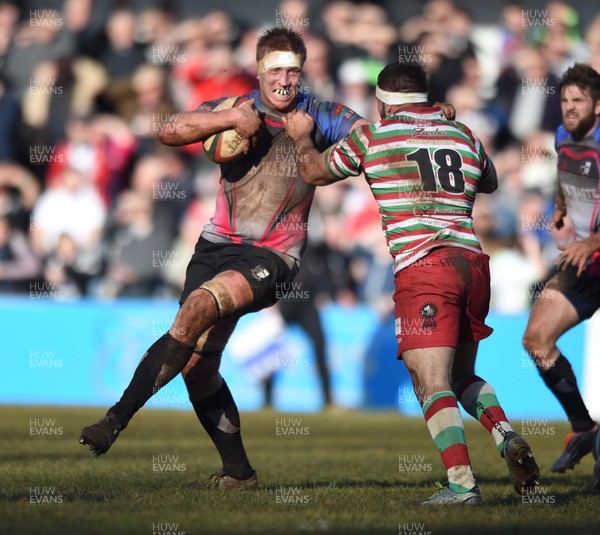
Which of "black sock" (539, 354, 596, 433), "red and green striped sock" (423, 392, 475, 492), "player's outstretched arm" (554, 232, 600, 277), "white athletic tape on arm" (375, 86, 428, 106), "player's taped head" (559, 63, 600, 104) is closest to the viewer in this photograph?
"red and green striped sock" (423, 392, 475, 492)

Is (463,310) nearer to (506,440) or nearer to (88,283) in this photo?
(506,440)

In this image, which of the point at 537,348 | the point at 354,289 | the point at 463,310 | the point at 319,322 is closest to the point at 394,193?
the point at 463,310

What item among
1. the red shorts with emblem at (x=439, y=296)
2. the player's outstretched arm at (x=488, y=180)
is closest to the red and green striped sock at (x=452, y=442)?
the red shorts with emblem at (x=439, y=296)

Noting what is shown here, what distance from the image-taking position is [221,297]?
7.07 metres

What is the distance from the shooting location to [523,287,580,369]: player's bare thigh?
875cm

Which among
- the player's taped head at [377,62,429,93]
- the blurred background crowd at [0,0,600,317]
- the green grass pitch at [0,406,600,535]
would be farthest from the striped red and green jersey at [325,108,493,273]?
the blurred background crowd at [0,0,600,317]

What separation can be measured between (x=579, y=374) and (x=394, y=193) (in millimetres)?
8794

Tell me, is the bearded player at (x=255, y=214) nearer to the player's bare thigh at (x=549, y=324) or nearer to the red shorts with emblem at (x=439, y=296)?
the red shorts with emblem at (x=439, y=296)

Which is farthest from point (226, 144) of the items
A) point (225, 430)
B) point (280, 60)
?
point (225, 430)

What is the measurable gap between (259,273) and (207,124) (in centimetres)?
96

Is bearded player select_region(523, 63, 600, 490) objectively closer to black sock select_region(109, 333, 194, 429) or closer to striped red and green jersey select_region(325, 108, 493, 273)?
striped red and green jersey select_region(325, 108, 493, 273)

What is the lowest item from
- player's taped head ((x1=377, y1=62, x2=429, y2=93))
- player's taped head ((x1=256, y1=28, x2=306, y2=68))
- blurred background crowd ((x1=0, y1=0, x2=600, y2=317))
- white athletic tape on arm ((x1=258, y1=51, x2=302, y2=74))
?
player's taped head ((x1=377, y1=62, x2=429, y2=93))

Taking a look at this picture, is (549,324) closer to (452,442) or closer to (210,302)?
(452,442)

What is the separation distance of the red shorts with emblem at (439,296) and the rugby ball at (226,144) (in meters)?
1.32
